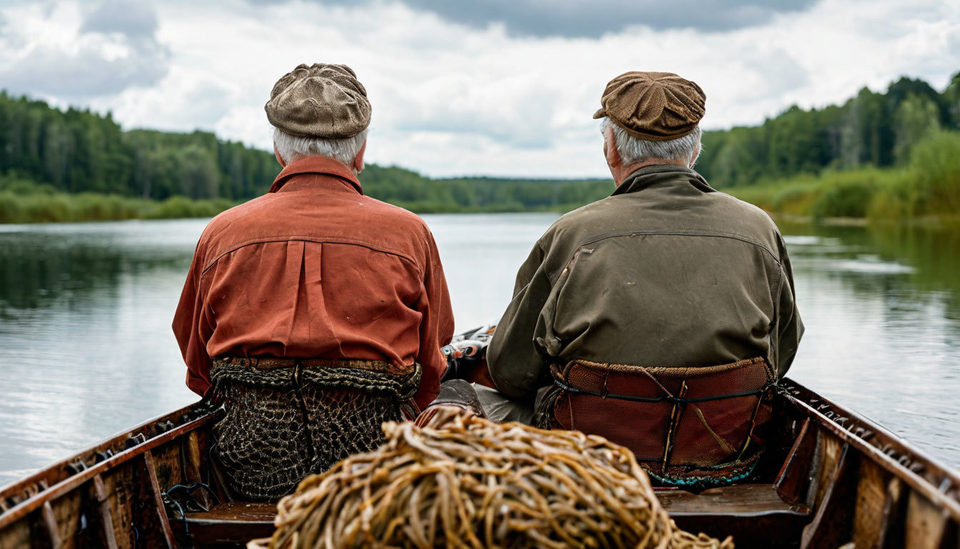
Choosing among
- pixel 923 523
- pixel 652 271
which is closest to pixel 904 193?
pixel 652 271

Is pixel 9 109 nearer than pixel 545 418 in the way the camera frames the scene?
No

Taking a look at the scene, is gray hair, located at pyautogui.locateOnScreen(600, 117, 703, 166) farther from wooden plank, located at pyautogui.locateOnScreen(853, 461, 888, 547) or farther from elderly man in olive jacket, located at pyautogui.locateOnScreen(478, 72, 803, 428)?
wooden plank, located at pyautogui.locateOnScreen(853, 461, 888, 547)

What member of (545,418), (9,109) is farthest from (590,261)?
(9,109)

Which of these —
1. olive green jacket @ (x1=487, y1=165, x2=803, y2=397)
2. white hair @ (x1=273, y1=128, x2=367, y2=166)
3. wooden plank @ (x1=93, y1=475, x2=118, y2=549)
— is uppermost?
white hair @ (x1=273, y1=128, x2=367, y2=166)

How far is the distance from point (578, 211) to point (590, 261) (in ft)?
0.86

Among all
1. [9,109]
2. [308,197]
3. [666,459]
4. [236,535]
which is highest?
[9,109]

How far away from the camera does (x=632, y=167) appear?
10.9 feet

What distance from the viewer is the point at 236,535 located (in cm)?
290

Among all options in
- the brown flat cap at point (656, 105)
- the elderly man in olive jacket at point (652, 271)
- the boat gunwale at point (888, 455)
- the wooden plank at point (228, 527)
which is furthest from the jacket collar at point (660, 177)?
the wooden plank at point (228, 527)

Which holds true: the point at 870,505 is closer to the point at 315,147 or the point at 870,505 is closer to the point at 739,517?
the point at 739,517

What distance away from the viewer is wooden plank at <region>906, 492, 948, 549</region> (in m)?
1.98

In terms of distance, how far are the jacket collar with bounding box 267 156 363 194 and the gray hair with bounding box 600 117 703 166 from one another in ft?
3.33

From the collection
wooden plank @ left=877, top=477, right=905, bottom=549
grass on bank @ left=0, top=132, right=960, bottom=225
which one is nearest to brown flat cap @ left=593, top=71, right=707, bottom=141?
wooden plank @ left=877, top=477, right=905, bottom=549

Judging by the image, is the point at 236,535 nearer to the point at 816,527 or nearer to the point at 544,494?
the point at 544,494
